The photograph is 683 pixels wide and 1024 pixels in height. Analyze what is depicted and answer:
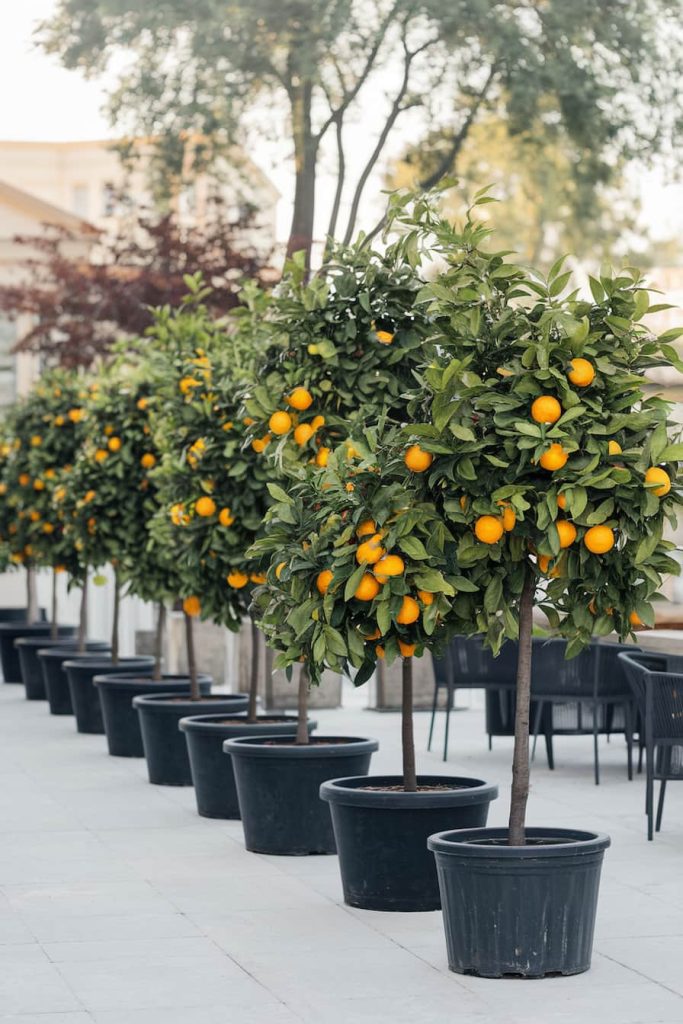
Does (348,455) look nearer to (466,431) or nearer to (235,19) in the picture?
(466,431)

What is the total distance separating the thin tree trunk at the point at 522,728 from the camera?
5574mm

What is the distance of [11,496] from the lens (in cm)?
1458

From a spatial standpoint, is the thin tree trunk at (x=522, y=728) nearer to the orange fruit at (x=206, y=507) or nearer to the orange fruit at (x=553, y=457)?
the orange fruit at (x=553, y=457)

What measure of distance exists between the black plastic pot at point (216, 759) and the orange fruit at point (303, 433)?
6.90ft

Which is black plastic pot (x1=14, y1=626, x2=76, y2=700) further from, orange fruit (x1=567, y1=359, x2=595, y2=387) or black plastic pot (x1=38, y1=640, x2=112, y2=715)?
orange fruit (x1=567, y1=359, x2=595, y2=387)

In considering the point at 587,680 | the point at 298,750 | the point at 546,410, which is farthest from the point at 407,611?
the point at 587,680

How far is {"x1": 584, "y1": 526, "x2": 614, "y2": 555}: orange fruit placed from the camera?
5246 millimetres

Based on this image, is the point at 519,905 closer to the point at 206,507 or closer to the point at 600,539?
the point at 600,539

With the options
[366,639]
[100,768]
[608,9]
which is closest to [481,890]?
[366,639]

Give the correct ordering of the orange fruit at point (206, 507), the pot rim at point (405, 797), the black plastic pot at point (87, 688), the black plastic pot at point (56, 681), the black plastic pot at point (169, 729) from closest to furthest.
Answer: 1. the pot rim at point (405, 797)
2. the orange fruit at point (206, 507)
3. the black plastic pot at point (169, 729)
4. the black plastic pot at point (87, 688)
5. the black plastic pot at point (56, 681)

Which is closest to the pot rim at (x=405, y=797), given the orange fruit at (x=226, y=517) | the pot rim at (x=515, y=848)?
the pot rim at (x=515, y=848)

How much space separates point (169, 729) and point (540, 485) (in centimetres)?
495

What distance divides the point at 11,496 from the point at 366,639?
944 centimetres

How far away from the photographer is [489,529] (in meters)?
5.27
